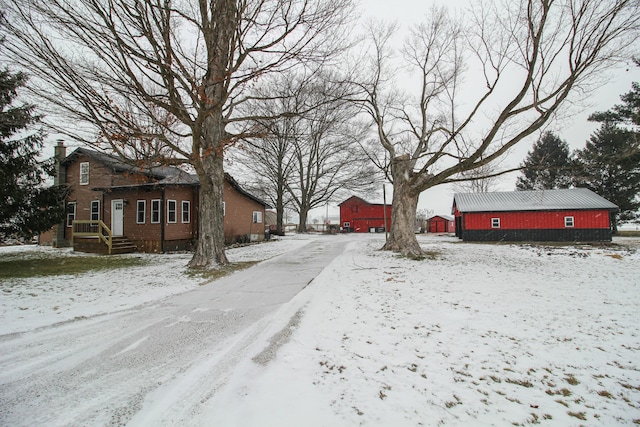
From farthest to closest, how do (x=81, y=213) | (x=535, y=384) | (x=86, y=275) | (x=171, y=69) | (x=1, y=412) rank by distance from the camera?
1. (x=81, y=213)
2. (x=86, y=275)
3. (x=171, y=69)
4. (x=535, y=384)
5. (x=1, y=412)

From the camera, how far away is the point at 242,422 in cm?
239

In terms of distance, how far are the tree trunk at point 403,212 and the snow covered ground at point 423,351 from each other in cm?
617

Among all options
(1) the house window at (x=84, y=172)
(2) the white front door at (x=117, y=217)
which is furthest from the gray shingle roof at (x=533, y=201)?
(1) the house window at (x=84, y=172)

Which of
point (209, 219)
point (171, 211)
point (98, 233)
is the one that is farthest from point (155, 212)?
point (209, 219)

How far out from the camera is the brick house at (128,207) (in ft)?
53.8

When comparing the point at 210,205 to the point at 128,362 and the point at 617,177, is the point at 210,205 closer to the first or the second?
the point at 128,362

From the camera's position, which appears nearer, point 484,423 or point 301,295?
point 484,423

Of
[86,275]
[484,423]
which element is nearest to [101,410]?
[484,423]

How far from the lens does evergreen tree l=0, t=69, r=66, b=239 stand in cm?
1062

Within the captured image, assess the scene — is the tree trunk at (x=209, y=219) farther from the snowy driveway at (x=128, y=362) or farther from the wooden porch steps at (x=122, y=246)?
the wooden porch steps at (x=122, y=246)

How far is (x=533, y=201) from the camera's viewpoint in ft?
85.5

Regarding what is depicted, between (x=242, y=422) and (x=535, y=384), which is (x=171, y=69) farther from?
(x=535, y=384)

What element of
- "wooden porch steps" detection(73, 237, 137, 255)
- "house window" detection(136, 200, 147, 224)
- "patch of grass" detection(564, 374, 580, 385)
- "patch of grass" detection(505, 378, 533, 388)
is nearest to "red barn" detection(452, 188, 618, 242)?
"house window" detection(136, 200, 147, 224)

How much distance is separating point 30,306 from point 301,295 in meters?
5.40
